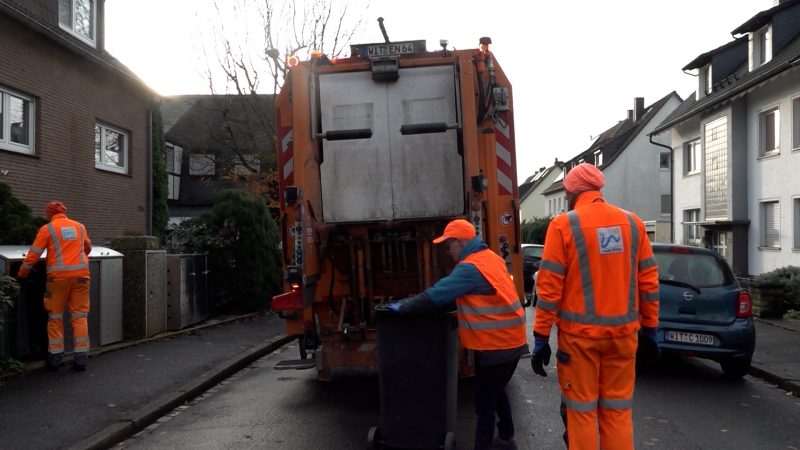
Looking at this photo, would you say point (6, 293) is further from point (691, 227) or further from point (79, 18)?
point (691, 227)

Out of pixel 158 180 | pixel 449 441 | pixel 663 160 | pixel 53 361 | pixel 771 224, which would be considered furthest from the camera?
pixel 663 160

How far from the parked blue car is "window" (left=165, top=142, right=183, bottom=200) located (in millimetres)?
26720

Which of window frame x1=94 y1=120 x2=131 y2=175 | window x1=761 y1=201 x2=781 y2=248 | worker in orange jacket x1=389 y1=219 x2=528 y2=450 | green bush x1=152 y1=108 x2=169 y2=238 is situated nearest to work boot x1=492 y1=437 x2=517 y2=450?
worker in orange jacket x1=389 y1=219 x2=528 y2=450

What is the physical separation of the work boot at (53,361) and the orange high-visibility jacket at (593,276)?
18.7 feet

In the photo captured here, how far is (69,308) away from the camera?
8000mm

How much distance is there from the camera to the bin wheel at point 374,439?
4.94m

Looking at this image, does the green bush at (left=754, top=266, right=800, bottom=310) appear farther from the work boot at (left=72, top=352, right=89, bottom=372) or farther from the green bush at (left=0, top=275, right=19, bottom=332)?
the green bush at (left=0, top=275, right=19, bottom=332)

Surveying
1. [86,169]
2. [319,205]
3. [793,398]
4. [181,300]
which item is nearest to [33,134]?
[86,169]

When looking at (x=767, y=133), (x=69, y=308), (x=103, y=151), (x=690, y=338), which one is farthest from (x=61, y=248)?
(x=767, y=133)

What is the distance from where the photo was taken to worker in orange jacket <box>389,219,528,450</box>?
466 cm

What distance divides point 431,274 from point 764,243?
53.3 ft

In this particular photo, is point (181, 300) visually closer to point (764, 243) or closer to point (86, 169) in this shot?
point (86, 169)

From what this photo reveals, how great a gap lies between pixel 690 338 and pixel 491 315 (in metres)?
4.43

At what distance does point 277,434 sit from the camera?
5.82m
